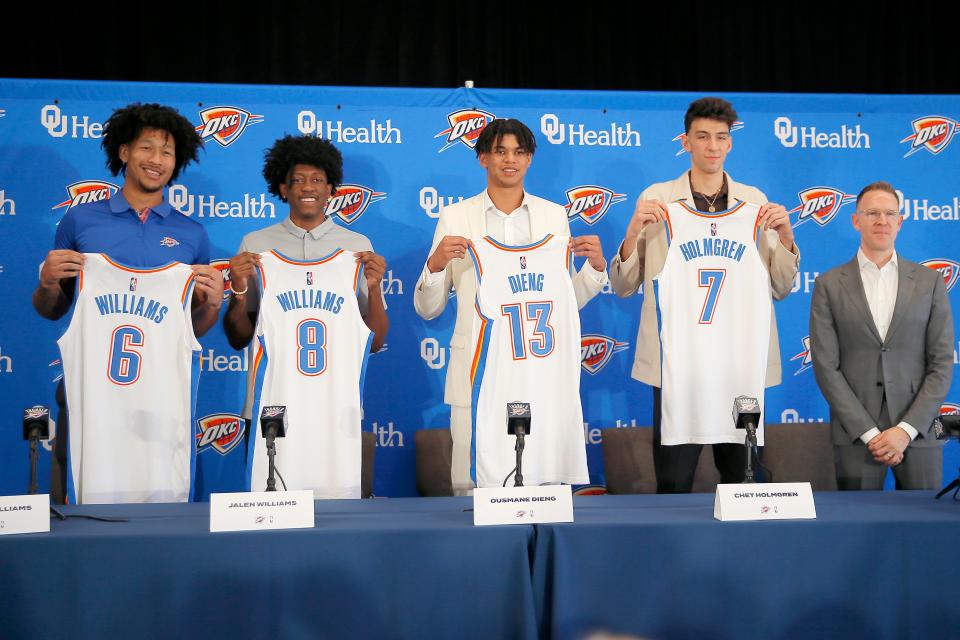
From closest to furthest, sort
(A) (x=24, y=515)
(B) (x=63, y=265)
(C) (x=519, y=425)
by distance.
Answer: (A) (x=24, y=515) → (C) (x=519, y=425) → (B) (x=63, y=265)

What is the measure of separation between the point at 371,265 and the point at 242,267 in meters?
0.56

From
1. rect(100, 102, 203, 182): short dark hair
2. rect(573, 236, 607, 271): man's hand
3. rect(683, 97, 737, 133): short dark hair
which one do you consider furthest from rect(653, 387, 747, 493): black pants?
rect(100, 102, 203, 182): short dark hair

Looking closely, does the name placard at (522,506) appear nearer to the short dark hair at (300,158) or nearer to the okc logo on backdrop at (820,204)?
the short dark hair at (300,158)

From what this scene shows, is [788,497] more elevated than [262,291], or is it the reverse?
[262,291]

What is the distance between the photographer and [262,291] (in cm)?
365

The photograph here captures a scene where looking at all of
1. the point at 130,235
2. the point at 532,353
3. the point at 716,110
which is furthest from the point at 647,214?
the point at 130,235

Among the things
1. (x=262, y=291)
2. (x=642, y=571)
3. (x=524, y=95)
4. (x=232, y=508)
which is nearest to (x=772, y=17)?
(x=524, y=95)

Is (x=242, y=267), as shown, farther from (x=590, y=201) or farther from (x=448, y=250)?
(x=590, y=201)

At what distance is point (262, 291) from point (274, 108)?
1659 millimetres

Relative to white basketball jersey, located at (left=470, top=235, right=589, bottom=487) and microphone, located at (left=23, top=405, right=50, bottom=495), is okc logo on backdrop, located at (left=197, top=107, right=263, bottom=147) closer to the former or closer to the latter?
white basketball jersey, located at (left=470, top=235, right=589, bottom=487)

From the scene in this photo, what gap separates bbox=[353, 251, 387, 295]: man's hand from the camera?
12.1ft

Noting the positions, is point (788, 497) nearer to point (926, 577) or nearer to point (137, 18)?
point (926, 577)

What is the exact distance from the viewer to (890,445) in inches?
140

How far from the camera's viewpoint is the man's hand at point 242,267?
366cm
